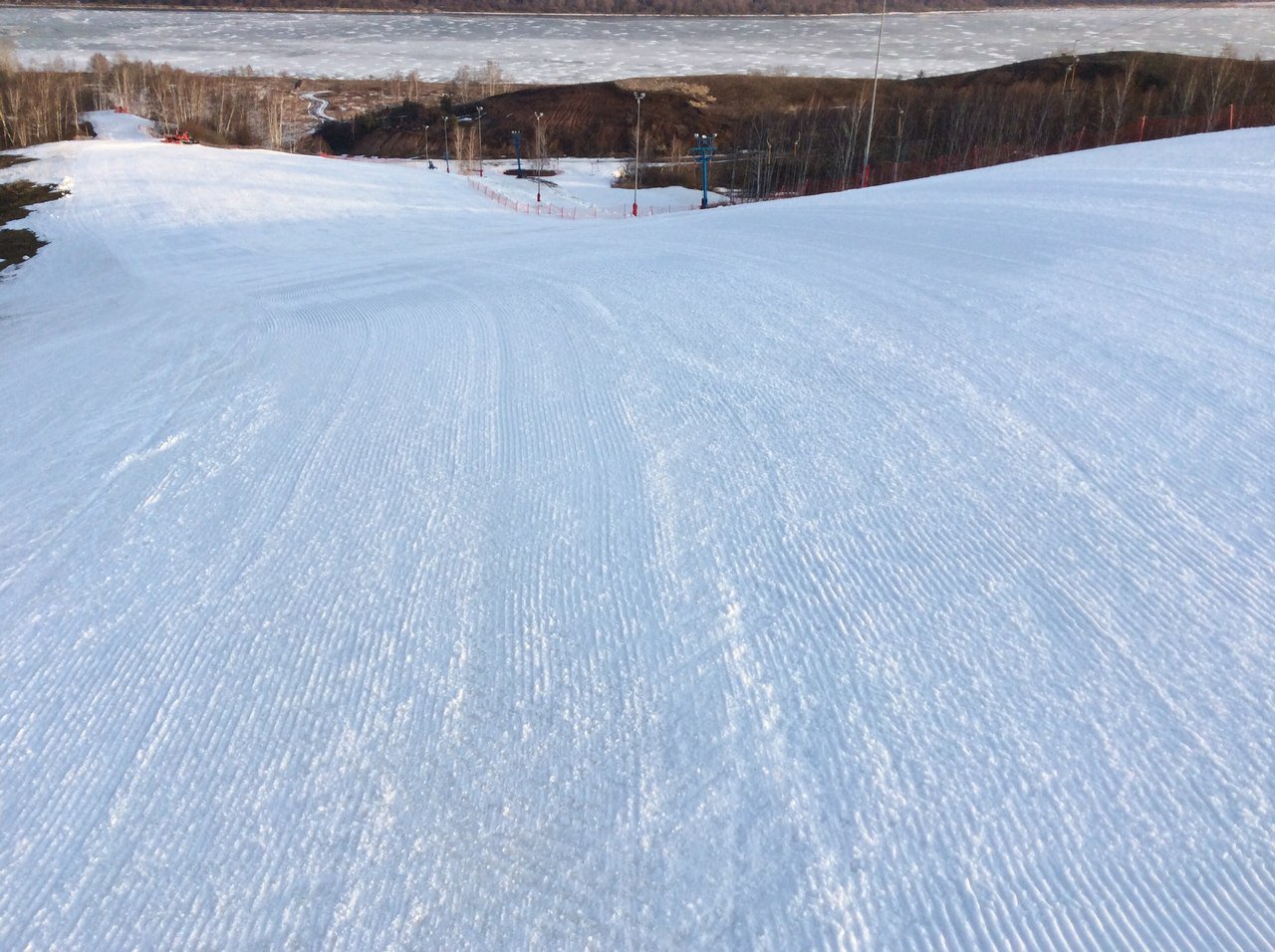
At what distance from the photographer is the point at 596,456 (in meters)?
6.64

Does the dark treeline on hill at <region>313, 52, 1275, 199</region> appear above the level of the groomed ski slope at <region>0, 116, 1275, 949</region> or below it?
above

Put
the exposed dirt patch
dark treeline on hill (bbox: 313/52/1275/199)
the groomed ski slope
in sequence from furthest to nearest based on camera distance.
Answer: dark treeline on hill (bbox: 313/52/1275/199), the exposed dirt patch, the groomed ski slope

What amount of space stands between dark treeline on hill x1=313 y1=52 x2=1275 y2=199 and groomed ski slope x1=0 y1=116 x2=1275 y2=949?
935 inches

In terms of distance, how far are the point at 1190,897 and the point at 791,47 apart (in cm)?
→ 8712

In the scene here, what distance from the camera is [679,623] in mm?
4770

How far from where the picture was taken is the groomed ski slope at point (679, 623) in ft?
11.1

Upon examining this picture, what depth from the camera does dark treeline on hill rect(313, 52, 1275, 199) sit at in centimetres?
3859

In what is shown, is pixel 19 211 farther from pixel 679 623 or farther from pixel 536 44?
pixel 536 44

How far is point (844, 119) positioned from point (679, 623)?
158 feet

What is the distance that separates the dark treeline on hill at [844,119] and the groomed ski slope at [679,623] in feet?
77.9

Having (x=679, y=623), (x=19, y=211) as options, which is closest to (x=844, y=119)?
(x=19, y=211)

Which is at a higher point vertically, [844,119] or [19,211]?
[844,119]

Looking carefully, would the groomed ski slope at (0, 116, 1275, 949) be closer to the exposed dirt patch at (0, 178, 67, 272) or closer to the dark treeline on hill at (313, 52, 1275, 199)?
the exposed dirt patch at (0, 178, 67, 272)

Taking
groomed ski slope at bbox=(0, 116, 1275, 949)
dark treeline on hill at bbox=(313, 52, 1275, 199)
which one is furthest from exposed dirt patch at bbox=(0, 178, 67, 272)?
dark treeline on hill at bbox=(313, 52, 1275, 199)
